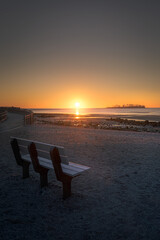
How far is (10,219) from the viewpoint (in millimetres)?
3098

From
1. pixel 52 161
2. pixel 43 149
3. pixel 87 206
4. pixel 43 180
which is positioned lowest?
pixel 87 206

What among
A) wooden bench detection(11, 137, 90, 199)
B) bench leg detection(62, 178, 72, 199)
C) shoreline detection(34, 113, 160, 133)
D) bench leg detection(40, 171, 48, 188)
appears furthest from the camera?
shoreline detection(34, 113, 160, 133)

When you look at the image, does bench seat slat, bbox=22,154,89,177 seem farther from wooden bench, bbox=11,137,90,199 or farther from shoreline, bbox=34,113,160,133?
shoreline, bbox=34,113,160,133

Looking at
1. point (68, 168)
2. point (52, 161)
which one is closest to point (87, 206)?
point (68, 168)

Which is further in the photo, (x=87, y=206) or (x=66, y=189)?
(x=66, y=189)

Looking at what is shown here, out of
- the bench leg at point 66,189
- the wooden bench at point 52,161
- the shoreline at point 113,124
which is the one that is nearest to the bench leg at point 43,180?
the wooden bench at point 52,161

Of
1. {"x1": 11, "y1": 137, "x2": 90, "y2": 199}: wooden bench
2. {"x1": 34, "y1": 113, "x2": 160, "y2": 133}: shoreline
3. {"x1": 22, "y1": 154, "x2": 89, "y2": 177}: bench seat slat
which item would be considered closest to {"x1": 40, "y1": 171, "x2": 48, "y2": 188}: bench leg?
{"x1": 11, "y1": 137, "x2": 90, "y2": 199}: wooden bench

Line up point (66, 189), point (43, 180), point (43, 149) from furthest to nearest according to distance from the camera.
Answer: point (43, 180), point (43, 149), point (66, 189)

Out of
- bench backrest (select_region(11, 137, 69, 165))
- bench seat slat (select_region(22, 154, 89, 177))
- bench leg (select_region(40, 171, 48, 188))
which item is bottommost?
bench leg (select_region(40, 171, 48, 188))

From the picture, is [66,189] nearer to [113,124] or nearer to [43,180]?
[43,180]

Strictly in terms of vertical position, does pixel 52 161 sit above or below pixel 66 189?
above

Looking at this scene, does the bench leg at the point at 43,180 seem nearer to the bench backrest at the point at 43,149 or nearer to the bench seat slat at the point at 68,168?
the bench seat slat at the point at 68,168

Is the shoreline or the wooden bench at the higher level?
the wooden bench

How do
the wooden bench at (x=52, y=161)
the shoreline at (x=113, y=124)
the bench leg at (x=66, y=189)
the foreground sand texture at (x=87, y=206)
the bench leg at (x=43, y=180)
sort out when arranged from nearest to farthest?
the foreground sand texture at (x=87, y=206)
the wooden bench at (x=52, y=161)
the bench leg at (x=66, y=189)
the bench leg at (x=43, y=180)
the shoreline at (x=113, y=124)
